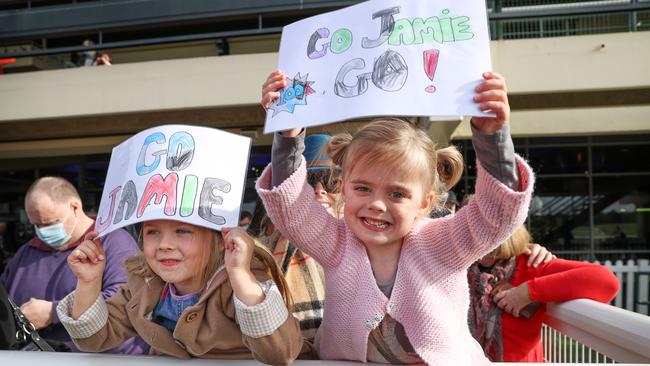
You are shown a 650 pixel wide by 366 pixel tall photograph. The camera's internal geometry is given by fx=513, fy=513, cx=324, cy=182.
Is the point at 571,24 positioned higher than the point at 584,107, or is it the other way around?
the point at 571,24

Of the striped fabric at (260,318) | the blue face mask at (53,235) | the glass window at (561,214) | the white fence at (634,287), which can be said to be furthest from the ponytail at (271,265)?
the glass window at (561,214)

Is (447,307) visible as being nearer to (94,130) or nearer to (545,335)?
(545,335)

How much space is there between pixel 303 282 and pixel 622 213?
9.36 m

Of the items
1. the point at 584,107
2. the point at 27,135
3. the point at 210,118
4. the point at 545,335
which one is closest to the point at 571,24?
the point at 584,107

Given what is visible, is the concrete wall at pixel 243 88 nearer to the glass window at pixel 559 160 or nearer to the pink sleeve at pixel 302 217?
the glass window at pixel 559 160

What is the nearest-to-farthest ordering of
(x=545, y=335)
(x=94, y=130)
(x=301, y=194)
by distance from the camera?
(x=301, y=194) < (x=545, y=335) < (x=94, y=130)

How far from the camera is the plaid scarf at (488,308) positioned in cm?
231

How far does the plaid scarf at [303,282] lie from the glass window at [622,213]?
8924mm

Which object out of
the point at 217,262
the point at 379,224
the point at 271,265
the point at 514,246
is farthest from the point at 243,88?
the point at 379,224

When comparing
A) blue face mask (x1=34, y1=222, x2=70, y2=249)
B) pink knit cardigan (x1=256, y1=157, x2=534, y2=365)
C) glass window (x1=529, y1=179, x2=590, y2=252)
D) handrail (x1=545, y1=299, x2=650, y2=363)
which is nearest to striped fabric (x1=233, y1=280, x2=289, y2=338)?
pink knit cardigan (x1=256, y1=157, x2=534, y2=365)

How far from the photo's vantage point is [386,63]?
1392 mm

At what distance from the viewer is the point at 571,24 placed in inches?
328

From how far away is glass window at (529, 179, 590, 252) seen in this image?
943 cm

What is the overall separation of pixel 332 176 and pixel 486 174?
0.88 metres
